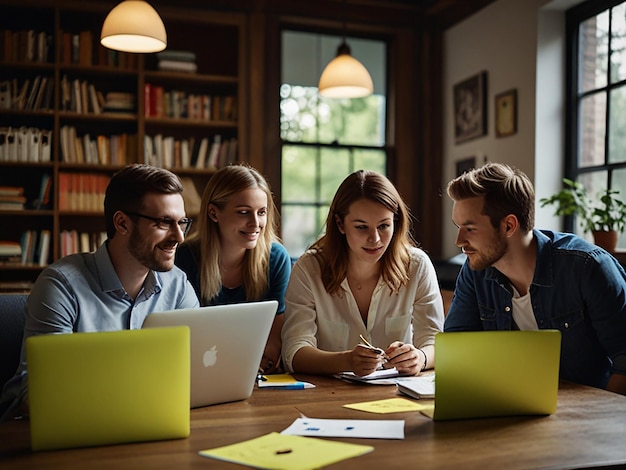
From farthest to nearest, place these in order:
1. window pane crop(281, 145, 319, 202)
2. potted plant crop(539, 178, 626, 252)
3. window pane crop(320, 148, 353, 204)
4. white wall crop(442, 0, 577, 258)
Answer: window pane crop(320, 148, 353, 204) → window pane crop(281, 145, 319, 202) → white wall crop(442, 0, 577, 258) → potted plant crop(539, 178, 626, 252)

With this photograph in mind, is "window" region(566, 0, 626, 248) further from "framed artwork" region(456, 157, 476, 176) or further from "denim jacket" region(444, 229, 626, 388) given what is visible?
"denim jacket" region(444, 229, 626, 388)

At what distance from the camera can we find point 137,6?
3.30m

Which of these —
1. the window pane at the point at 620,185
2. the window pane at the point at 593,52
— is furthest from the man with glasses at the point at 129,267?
the window pane at the point at 593,52

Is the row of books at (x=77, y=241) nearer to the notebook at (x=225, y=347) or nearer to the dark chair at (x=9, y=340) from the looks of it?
the dark chair at (x=9, y=340)

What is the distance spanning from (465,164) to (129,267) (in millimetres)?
3575

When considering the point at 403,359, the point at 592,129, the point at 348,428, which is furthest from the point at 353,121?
the point at 348,428

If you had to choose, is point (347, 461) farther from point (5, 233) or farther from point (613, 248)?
point (5, 233)

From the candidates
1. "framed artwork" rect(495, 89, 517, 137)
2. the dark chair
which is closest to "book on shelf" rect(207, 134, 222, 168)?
"framed artwork" rect(495, 89, 517, 137)

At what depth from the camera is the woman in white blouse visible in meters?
2.18

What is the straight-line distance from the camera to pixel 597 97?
4070 mm

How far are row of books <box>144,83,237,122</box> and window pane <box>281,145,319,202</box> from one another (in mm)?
489

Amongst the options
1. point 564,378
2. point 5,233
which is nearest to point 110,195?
point 564,378

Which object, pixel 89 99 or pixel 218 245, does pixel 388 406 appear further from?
pixel 89 99

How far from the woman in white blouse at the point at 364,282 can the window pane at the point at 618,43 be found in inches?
90.6
